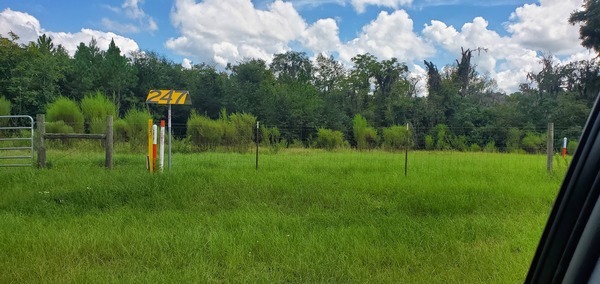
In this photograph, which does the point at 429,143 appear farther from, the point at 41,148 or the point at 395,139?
the point at 41,148

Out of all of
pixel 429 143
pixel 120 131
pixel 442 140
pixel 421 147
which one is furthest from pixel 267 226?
pixel 120 131

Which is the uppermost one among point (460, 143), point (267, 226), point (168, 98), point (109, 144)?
point (168, 98)

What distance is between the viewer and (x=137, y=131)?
17266mm

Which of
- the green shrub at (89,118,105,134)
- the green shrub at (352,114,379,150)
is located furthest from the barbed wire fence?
the green shrub at (89,118,105,134)

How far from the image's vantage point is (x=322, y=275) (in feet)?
11.0

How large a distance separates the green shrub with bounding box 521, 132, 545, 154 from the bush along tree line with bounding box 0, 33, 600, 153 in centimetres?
5

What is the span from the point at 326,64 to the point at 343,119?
17561 millimetres

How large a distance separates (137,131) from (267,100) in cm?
2452

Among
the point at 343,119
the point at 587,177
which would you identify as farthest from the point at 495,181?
the point at 343,119

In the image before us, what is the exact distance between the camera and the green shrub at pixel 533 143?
8.54 m

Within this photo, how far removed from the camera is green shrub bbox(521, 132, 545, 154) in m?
8.54

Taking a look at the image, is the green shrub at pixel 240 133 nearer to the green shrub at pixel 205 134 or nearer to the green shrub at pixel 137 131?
the green shrub at pixel 205 134

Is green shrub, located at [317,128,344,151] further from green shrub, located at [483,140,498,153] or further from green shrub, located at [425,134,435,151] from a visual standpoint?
green shrub, located at [483,140,498,153]

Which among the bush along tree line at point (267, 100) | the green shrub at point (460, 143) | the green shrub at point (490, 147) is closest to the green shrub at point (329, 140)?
the bush along tree line at point (267, 100)
